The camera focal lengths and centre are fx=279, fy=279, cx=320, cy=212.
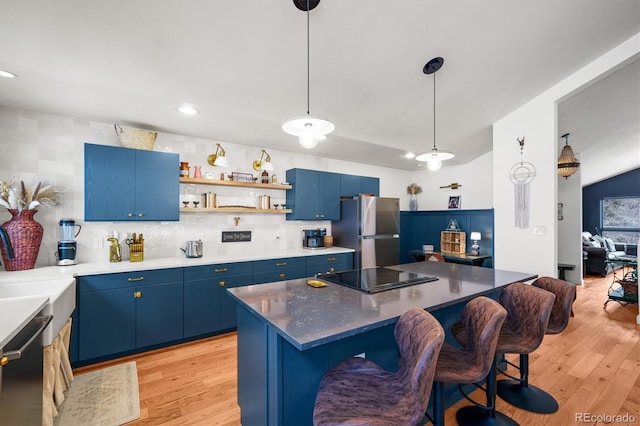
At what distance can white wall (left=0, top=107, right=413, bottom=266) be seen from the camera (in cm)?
263

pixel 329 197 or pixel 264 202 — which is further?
pixel 329 197

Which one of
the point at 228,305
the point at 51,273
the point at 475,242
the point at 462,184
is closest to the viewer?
the point at 51,273

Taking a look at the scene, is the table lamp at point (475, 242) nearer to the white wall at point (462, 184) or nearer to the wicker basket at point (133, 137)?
the white wall at point (462, 184)

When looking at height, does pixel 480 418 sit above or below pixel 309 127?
below

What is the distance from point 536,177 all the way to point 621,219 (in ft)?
23.7

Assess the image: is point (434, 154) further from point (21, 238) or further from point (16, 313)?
point (21, 238)

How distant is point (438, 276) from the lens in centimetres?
230

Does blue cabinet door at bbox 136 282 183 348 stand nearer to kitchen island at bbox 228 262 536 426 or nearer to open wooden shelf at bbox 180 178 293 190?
open wooden shelf at bbox 180 178 293 190

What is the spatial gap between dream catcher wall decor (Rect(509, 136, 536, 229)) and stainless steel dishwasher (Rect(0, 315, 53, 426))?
4771 millimetres

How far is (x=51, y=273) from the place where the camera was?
7.77 ft

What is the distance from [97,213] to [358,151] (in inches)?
134

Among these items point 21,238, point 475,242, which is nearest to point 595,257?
point 475,242

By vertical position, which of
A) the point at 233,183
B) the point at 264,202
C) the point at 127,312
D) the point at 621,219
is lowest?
the point at 127,312

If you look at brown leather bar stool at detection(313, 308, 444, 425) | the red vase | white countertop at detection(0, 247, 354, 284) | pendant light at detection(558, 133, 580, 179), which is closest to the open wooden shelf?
white countertop at detection(0, 247, 354, 284)
